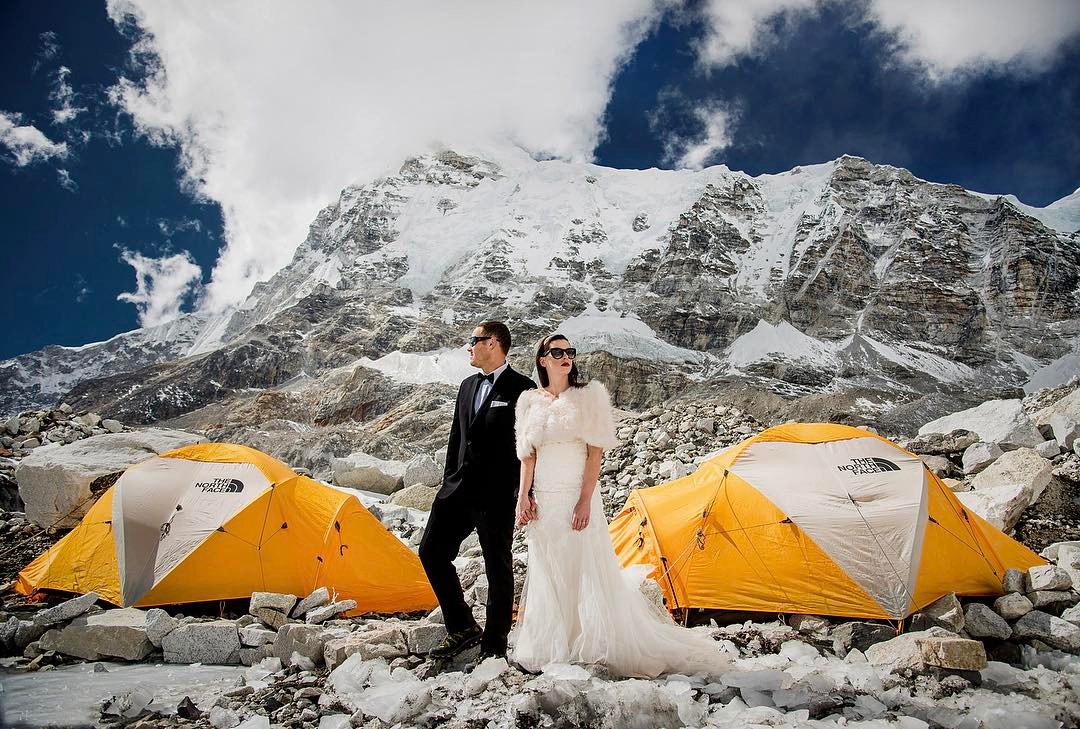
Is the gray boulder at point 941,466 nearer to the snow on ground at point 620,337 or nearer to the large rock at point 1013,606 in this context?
the large rock at point 1013,606

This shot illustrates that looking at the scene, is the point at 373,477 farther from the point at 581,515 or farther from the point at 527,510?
the point at 581,515

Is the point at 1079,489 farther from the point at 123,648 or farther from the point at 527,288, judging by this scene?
the point at 527,288

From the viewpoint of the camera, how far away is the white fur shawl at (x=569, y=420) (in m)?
3.51

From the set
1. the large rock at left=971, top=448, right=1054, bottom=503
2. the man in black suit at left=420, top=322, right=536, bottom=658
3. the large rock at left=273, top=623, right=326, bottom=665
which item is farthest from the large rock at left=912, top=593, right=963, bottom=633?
the large rock at left=273, top=623, right=326, bottom=665

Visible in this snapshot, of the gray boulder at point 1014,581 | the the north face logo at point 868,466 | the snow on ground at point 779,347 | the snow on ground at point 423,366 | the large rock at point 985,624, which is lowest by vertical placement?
the large rock at point 985,624

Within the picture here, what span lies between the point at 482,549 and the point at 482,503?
30 centimetres

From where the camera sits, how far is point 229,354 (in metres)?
109

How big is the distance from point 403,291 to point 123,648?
133233 mm

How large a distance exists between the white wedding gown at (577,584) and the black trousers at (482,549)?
0.53 ft

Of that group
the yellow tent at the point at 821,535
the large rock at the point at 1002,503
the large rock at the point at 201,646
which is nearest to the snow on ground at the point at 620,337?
the large rock at the point at 1002,503

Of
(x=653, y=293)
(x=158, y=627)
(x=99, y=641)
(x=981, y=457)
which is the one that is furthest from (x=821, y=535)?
(x=653, y=293)

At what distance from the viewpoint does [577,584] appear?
3482 millimetres

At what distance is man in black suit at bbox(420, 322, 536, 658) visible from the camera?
12.2ft

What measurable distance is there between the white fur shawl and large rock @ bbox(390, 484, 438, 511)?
30.1 feet
